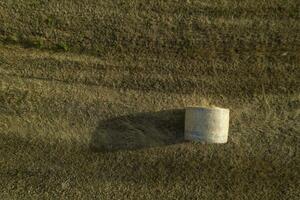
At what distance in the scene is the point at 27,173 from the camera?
19.4 ft

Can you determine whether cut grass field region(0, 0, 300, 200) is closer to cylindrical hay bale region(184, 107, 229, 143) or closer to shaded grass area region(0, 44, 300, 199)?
shaded grass area region(0, 44, 300, 199)

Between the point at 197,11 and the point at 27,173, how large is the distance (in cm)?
308

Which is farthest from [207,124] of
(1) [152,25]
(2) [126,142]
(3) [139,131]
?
(1) [152,25]

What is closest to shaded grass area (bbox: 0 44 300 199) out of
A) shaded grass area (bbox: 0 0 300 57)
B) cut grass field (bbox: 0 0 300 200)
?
cut grass field (bbox: 0 0 300 200)

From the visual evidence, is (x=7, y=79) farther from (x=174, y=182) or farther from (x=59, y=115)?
(x=174, y=182)

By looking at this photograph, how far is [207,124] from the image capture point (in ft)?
18.2

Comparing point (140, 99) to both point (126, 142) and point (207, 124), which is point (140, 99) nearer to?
point (126, 142)

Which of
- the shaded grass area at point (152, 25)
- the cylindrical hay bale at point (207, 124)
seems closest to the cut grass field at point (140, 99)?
the shaded grass area at point (152, 25)

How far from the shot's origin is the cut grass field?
5.85m

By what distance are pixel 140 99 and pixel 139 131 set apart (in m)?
0.42

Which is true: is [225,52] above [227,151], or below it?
above

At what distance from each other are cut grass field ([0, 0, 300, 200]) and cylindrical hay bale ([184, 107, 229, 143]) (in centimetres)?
27

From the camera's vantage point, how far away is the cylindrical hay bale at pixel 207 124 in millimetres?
5551

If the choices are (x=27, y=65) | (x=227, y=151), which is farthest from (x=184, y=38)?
(x=27, y=65)
